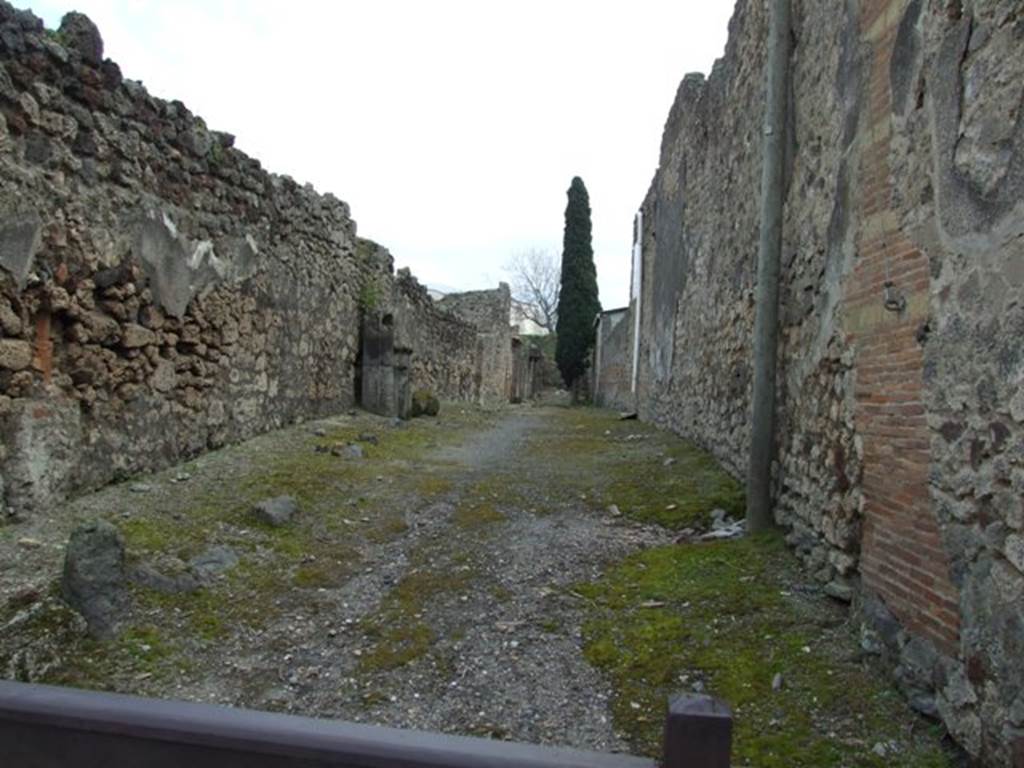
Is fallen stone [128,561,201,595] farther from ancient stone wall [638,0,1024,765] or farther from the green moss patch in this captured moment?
ancient stone wall [638,0,1024,765]

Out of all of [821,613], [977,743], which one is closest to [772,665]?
[821,613]

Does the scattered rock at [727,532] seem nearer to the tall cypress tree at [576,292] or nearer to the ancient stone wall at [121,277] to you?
the ancient stone wall at [121,277]

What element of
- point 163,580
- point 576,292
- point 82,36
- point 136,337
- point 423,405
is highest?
point 576,292

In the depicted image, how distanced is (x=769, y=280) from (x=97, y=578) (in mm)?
4200

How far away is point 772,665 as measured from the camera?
2963 mm

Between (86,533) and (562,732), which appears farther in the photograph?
(86,533)

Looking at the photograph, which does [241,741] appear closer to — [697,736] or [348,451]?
[697,736]

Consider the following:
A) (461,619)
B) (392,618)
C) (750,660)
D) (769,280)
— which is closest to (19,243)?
(392,618)

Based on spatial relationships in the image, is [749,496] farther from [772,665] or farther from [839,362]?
[772,665]

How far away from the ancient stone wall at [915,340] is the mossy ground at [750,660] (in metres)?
0.16

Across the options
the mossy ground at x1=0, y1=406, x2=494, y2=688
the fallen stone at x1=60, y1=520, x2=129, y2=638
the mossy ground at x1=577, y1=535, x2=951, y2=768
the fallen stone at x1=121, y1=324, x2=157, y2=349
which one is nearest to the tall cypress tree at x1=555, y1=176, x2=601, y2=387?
the mossy ground at x1=0, y1=406, x2=494, y2=688

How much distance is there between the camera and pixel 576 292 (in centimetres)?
2758

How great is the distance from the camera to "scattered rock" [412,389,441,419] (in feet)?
37.0

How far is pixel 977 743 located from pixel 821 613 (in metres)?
1.17
